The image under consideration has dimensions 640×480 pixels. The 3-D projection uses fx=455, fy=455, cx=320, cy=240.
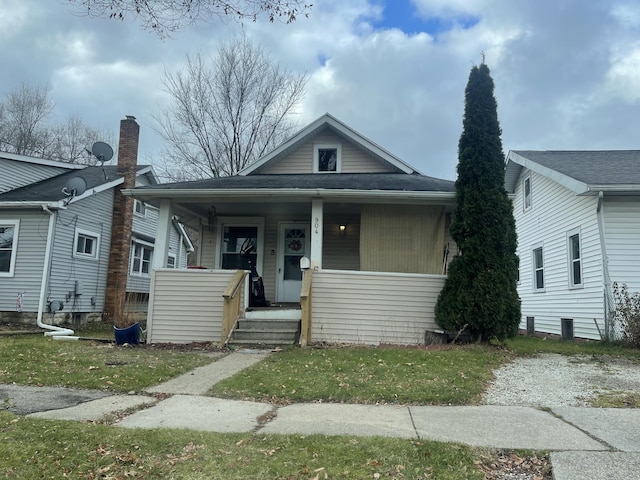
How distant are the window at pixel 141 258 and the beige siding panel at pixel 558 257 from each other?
1441 cm

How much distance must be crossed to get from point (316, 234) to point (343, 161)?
370cm

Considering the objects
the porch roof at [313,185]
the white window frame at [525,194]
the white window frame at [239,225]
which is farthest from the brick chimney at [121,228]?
the white window frame at [525,194]

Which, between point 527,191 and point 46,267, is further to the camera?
point 527,191

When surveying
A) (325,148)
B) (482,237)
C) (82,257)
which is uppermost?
(325,148)

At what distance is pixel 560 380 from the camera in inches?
239

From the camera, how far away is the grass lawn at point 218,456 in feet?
9.88

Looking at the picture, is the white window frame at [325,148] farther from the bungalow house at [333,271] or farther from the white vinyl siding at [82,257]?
the white vinyl siding at [82,257]

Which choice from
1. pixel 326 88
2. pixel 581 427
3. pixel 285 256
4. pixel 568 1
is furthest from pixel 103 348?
pixel 326 88

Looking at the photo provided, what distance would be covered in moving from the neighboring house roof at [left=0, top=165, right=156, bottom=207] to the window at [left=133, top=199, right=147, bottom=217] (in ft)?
4.03

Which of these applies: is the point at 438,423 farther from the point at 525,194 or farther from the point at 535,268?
the point at 525,194

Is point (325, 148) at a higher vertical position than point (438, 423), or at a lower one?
higher

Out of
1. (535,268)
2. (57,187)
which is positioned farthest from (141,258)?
(535,268)

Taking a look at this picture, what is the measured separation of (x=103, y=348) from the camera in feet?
28.2

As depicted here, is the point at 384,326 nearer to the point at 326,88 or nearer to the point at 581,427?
the point at 581,427
